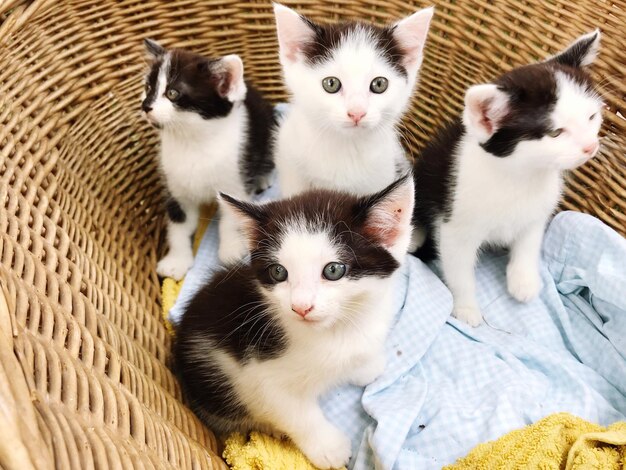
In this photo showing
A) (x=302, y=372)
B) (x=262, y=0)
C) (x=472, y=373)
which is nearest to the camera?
(x=302, y=372)

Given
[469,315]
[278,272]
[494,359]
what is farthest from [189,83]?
[494,359]

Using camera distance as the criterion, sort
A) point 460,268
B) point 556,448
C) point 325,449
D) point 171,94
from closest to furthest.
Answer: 1. point 556,448
2. point 325,449
3. point 171,94
4. point 460,268

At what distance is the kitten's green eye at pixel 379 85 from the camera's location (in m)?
1.56

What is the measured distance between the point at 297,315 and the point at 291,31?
0.89 metres

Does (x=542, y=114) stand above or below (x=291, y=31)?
below

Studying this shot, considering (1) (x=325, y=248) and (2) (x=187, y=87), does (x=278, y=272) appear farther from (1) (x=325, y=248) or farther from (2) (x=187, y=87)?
(2) (x=187, y=87)

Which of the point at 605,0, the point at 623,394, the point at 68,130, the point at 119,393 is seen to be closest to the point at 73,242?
the point at 68,130

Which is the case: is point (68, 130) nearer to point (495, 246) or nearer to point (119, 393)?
point (119, 393)

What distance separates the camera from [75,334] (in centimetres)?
121

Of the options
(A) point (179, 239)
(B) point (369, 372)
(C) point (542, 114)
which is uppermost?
(C) point (542, 114)

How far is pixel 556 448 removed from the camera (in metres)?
1.34

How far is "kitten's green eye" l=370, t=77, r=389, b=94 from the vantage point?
1.56m

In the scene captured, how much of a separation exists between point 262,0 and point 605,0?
1179 mm

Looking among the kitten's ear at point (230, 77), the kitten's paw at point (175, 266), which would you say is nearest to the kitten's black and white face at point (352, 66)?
the kitten's ear at point (230, 77)
